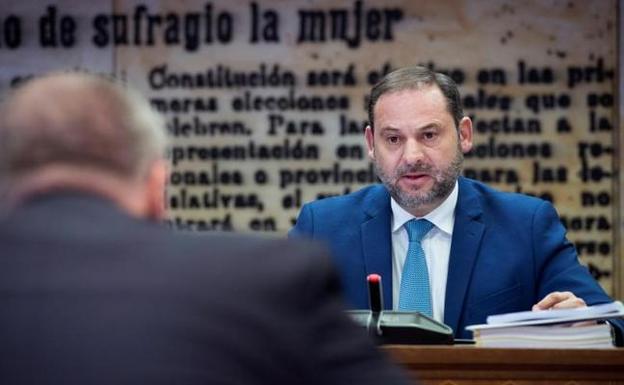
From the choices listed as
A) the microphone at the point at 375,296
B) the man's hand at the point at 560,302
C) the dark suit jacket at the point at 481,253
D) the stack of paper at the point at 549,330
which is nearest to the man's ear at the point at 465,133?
the dark suit jacket at the point at 481,253

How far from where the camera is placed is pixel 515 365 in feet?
8.75

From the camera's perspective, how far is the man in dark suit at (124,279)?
135 cm

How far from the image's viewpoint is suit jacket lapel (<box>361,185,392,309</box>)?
11.7ft

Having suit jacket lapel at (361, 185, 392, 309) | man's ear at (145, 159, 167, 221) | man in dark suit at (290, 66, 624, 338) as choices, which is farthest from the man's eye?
man's ear at (145, 159, 167, 221)

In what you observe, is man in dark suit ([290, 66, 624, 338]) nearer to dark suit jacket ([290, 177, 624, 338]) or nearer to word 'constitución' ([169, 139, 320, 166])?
dark suit jacket ([290, 177, 624, 338])

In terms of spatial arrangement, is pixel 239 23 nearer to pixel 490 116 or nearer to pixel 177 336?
pixel 490 116

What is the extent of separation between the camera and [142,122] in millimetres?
1478

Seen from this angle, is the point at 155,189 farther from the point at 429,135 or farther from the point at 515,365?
the point at 429,135

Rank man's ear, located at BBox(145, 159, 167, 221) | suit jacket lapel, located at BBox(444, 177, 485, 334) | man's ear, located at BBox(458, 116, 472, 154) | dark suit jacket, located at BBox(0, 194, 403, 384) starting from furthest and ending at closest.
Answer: man's ear, located at BBox(458, 116, 472, 154), suit jacket lapel, located at BBox(444, 177, 485, 334), man's ear, located at BBox(145, 159, 167, 221), dark suit jacket, located at BBox(0, 194, 403, 384)

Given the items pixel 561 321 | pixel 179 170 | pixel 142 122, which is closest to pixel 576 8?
pixel 179 170

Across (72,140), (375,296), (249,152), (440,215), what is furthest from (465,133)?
(72,140)

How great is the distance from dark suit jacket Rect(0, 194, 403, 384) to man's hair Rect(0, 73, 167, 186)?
0.16ft

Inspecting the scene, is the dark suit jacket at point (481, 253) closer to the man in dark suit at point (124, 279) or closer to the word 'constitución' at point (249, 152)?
the word 'constitución' at point (249, 152)

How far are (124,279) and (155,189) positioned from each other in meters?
0.18
